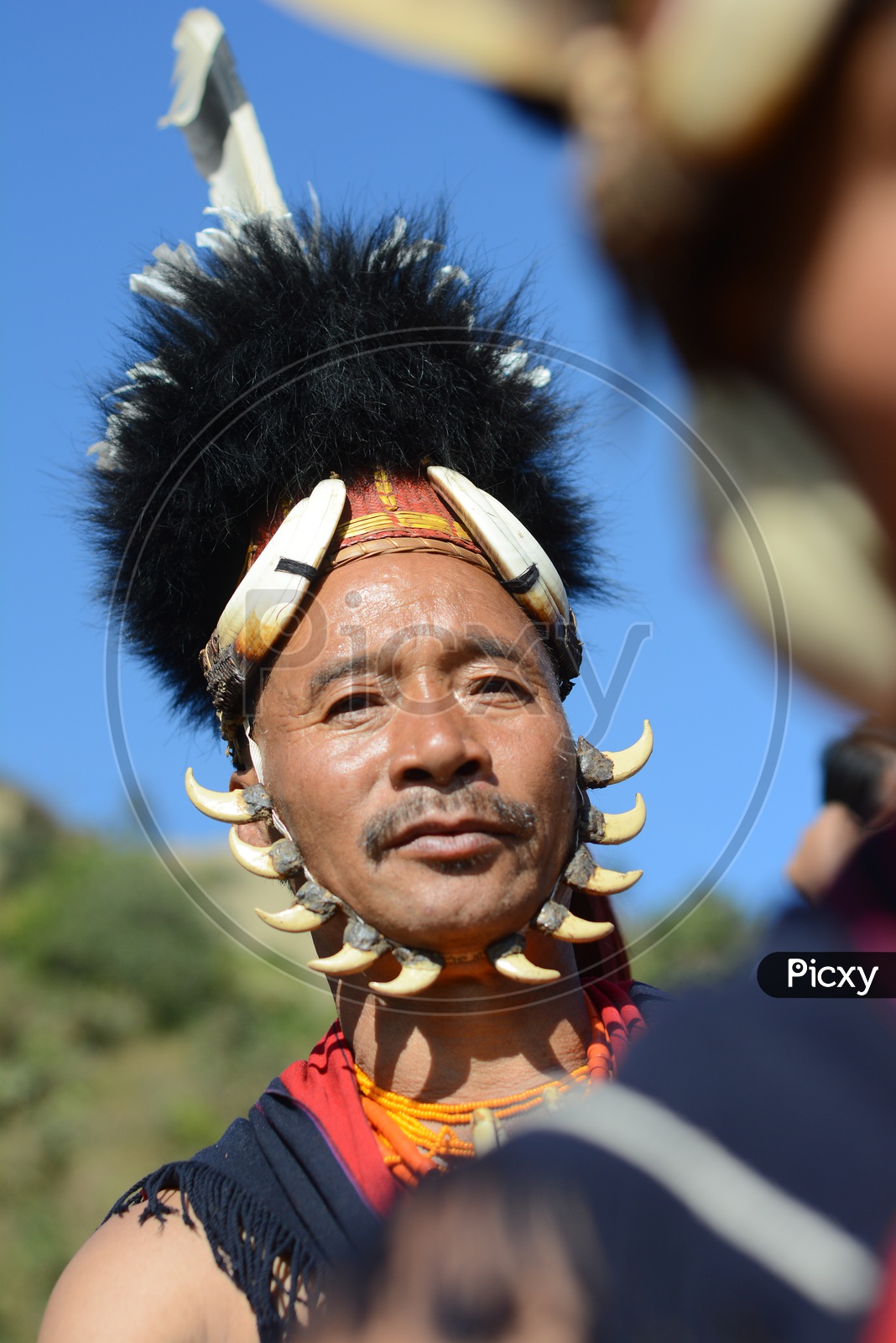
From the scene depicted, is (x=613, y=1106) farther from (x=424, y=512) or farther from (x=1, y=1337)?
(x=1, y=1337)

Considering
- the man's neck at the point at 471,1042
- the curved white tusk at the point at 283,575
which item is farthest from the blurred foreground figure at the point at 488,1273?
the curved white tusk at the point at 283,575

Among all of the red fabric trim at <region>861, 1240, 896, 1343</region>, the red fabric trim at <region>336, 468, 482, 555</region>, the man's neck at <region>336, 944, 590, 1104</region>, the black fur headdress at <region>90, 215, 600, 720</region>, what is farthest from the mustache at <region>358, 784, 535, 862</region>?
the red fabric trim at <region>861, 1240, 896, 1343</region>

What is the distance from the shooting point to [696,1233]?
0.79 meters

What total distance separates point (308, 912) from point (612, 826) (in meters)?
0.73

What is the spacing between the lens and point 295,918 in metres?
2.49

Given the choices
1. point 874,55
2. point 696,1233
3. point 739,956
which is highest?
point 874,55

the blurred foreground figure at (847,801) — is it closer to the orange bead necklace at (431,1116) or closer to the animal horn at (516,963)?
the animal horn at (516,963)

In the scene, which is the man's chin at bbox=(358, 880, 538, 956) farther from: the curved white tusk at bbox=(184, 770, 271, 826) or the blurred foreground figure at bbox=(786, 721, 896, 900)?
the blurred foreground figure at bbox=(786, 721, 896, 900)

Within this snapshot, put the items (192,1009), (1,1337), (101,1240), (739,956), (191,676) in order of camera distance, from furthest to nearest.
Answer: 1. (192,1009)
2. (1,1337)
3. (191,676)
4. (101,1240)
5. (739,956)

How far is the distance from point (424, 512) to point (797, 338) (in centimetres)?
212

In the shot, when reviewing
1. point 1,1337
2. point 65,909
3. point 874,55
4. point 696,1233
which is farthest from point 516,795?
point 65,909

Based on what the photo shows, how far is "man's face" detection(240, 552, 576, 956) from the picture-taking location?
238 centimetres

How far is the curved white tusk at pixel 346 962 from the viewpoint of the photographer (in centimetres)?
240
